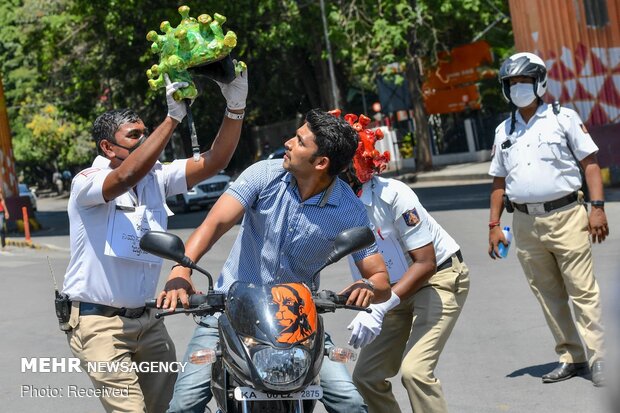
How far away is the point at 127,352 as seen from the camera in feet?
18.0

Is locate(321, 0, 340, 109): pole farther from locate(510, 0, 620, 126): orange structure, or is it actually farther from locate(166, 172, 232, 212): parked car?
locate(510, 0, 620, 126): orange structure

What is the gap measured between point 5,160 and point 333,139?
88.6 feet

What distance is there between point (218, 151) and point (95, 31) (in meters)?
37.2

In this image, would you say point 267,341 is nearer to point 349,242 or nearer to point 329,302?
point 329,302

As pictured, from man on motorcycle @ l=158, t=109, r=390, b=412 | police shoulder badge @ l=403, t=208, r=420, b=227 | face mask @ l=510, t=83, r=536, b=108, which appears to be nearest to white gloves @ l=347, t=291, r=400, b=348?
man on motorcycle @ l=158, t=109, r=390, b=412

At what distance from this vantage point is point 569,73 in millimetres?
22938

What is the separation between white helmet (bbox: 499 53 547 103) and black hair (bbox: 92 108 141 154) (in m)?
3.25

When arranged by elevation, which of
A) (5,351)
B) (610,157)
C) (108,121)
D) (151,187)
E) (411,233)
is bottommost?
(610,157)

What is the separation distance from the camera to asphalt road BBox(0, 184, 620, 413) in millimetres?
7496

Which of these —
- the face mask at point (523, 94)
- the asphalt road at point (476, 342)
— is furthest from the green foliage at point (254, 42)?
the face mask at point (523, 94)

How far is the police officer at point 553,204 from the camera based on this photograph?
25.4 feet

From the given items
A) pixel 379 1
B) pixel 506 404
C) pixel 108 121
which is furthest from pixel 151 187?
pixel 379 1

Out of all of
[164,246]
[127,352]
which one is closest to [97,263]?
[127,352]

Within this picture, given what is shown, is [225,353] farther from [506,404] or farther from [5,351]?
[5,351]
